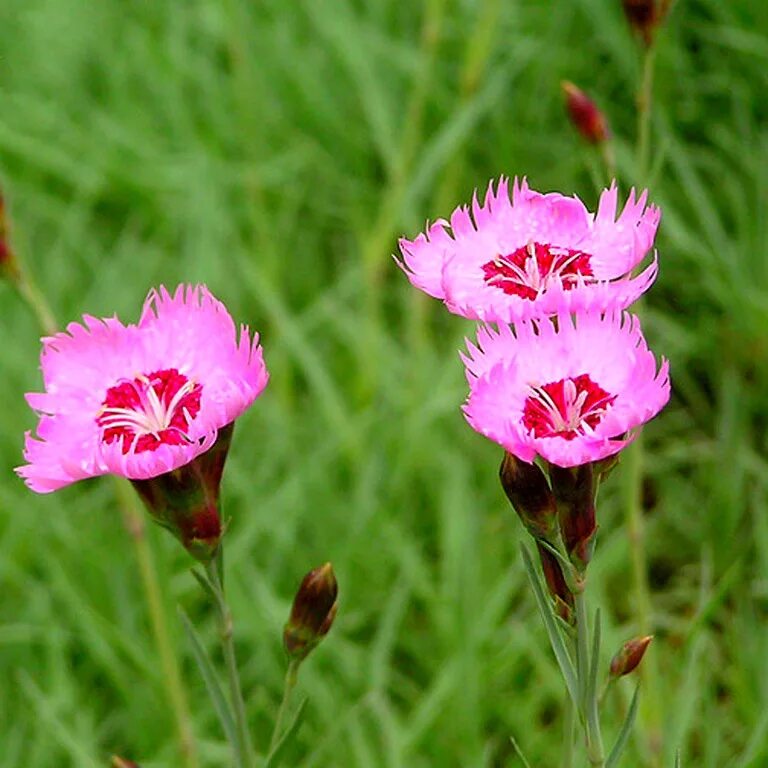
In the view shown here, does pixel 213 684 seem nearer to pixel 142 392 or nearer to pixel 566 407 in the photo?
pixel 142 392

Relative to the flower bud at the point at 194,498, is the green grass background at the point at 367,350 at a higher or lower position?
lower

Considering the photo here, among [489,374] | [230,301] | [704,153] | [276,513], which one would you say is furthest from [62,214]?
[489,374]

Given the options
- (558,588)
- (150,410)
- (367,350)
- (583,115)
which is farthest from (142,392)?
(367,350)

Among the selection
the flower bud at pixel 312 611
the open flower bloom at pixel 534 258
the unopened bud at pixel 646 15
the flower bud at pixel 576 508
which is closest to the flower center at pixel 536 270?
the open flower bloom at pixel 534 258

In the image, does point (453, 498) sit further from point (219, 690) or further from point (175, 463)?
point (175, 463)

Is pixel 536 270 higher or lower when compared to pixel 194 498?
higher

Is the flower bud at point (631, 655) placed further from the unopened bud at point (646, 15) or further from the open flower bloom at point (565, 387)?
the unopened bud at point (646, 15)
